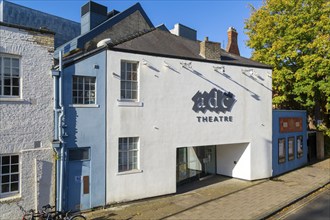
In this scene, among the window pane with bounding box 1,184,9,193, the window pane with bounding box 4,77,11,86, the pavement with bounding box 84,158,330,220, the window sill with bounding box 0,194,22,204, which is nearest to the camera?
the window sill with bounding box 0,194,22,204

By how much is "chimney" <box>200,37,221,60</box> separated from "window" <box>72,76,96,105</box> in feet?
20.7

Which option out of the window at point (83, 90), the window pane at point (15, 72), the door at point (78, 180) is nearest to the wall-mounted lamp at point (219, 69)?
the window at point (83, 90)

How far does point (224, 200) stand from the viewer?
13.2m

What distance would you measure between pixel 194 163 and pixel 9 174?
34.3 ft

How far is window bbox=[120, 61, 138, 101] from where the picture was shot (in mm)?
12320

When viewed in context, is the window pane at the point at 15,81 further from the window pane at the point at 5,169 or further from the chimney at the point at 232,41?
the chimney at the point at 232,41

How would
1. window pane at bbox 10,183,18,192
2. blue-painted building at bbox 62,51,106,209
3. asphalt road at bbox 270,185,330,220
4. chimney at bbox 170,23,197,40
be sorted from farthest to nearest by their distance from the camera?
chimney at bbox 170,23,197,40 < asphalt road at bbox 270,185,330,220 < blue-painted building at bbox 62,51,106,209 < window pane at bbox 10,183,18,192

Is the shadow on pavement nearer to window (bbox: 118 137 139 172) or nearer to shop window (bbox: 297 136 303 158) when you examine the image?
window (bbox: 118 137 139 172)

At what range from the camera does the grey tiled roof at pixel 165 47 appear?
1272 cm

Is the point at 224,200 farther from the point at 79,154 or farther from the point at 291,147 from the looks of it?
the point at 291,147

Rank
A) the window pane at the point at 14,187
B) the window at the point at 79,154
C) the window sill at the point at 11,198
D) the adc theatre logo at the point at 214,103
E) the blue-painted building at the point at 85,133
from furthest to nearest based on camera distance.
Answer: the adc theatre logo at the point at 214,103, the window at the point at 79,154, the blue-painted building at the point at 85,133, the window pane at the point at 14,187, the window sill at the point at 11,198

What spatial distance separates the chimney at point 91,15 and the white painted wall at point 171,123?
8131 millimetres

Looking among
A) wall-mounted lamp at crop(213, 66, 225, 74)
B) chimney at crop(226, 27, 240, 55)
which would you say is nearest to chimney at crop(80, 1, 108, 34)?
wall-mounted lamp at crop(213, 66, 225, 74)

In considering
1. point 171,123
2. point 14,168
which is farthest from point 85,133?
point 171,123
